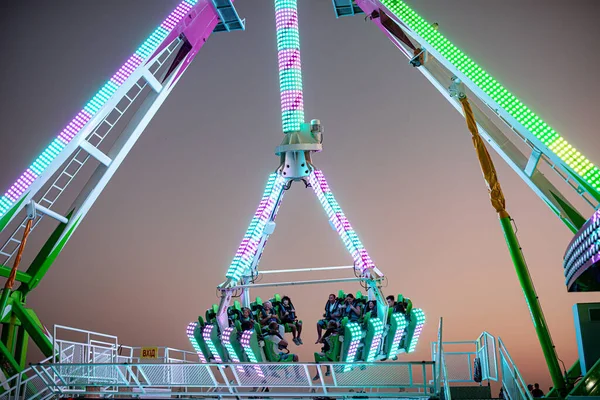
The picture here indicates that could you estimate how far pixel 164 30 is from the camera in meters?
16.9

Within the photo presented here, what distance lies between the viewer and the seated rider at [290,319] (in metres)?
16.7

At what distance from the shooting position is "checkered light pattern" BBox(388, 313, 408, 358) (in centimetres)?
1547

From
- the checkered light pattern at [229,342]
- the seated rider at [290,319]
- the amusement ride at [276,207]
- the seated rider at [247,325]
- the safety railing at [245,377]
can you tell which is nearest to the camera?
the safety railing at [245,377]

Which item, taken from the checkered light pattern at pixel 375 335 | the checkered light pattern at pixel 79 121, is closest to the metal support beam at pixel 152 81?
the checkered light pattern at pixel 79 121

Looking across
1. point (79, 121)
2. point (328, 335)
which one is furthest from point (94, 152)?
point (328, 335)

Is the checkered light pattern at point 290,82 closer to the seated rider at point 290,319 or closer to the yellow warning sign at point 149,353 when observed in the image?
the seated rider at point 290,319

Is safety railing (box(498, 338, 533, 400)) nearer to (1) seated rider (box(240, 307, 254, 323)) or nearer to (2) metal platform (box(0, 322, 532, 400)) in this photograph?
(2) metal platform (box(0, 322, 532, 400))

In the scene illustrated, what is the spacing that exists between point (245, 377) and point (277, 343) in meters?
1.51

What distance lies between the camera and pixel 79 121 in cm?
1530

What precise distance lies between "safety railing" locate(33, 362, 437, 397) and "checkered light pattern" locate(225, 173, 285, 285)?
2734 millimetres

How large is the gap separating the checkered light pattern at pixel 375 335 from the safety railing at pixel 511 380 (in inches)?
111

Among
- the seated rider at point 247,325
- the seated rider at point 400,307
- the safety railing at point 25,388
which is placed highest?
the seated rider at point 400,307

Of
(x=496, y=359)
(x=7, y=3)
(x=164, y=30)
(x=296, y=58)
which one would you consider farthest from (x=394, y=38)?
(x=7, y=3)

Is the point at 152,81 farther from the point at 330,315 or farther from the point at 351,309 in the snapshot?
the point at 351,309
